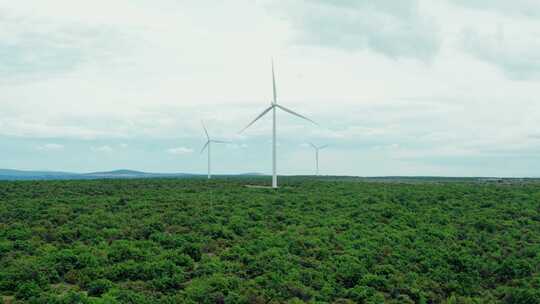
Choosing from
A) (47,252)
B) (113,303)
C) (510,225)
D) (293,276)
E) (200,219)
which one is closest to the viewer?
(113,303)

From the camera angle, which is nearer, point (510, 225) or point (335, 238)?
point (335, 238)

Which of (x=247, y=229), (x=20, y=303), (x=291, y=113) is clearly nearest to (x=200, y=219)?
(x=247, y=229)

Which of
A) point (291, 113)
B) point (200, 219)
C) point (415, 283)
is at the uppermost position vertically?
point (291, 113)

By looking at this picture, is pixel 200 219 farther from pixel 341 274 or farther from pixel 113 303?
pixel 113 303

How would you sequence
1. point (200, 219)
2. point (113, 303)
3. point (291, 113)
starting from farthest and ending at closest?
point (291, 113), point (200, 219), point (113, 303)

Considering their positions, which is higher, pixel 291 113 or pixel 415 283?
pixel 291 113

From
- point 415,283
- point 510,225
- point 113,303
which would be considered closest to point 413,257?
point 415,283

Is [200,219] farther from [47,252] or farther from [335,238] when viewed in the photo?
[47,252]
